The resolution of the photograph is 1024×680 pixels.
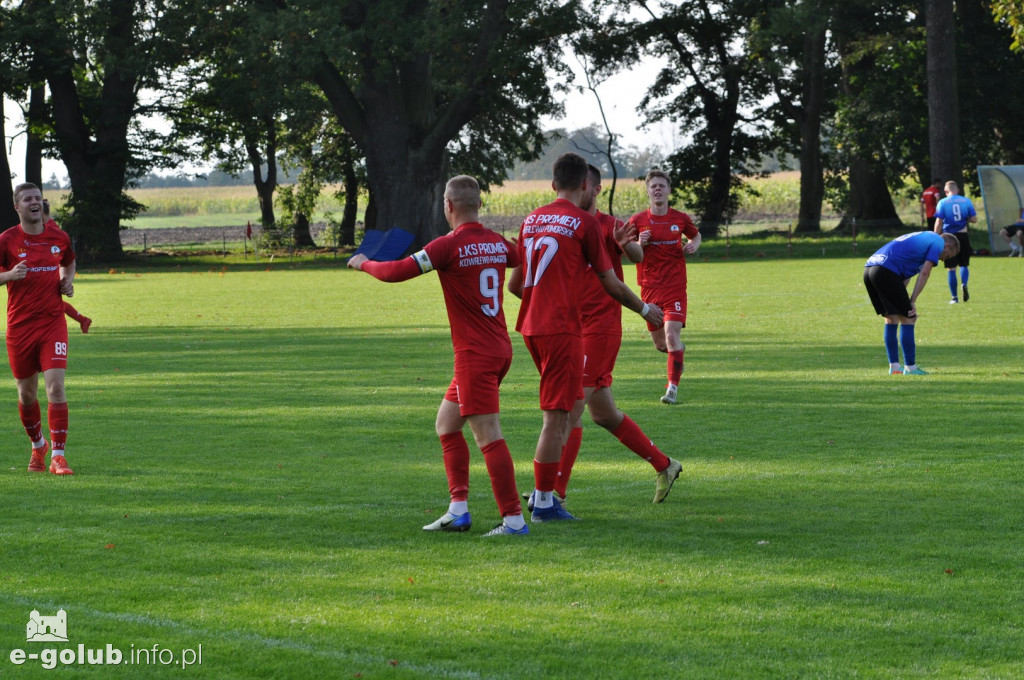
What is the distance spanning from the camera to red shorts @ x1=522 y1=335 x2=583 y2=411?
7176mm

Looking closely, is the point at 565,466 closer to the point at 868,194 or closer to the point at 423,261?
Answer: the point at 423,261

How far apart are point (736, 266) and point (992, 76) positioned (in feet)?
53.9

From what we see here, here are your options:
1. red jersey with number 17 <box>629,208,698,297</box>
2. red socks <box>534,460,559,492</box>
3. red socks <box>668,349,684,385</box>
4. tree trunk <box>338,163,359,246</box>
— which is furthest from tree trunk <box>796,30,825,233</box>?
red socks <box>534,460,559,492</box>

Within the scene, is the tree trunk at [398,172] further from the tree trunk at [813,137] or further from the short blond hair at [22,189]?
the short blond hair at [22,189]

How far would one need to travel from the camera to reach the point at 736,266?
41.1m

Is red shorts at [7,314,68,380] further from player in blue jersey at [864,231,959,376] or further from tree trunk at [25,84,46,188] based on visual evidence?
tree trunk at [25,84,46,188]

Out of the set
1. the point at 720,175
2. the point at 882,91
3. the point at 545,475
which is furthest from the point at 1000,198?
the point at 545,475

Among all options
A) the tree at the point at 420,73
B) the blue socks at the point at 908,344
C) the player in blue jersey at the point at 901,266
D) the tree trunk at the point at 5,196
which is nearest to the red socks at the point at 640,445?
the player in blue jersey at the point at 901,266

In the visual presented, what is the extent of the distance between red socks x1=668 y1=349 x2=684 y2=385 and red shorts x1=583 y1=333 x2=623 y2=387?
454 cm

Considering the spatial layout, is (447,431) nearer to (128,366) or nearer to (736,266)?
(128,366)

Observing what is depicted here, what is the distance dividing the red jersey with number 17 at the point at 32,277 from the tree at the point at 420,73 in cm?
3467

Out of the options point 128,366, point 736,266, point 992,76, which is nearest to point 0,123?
point 736,266

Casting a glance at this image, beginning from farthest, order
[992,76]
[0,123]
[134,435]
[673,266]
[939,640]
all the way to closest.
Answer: [0,123] → [992,76] → [673,266] → [134,435] → [939,640]

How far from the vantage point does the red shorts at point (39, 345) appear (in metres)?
9.39
